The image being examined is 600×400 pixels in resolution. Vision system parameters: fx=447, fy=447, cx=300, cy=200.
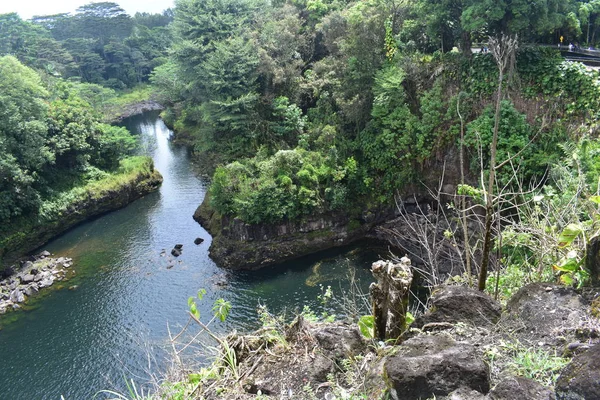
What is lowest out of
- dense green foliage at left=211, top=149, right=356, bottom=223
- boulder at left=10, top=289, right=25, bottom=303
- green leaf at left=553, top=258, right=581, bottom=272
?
boulder at left=10, top=289, right=25, bottom=303

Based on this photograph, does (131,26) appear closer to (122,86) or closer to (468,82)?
(122,86)

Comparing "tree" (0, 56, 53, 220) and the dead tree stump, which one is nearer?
the dead tree stump

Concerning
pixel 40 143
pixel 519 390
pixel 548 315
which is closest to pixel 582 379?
pixel 519 390

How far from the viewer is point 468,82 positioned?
2200cm

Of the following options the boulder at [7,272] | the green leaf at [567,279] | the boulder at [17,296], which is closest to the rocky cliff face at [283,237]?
the boulder at [17,296]

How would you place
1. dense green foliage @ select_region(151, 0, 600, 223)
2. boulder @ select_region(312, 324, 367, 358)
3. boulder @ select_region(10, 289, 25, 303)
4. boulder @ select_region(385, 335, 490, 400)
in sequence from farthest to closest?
1. boulder @ select_region(10, 289, 25, 303)
2. dense green foliage @ select_region(151, 0, 600, 223)
3. boulder @ select_region(312, 324, 367, 358)
4. boulder @ select_region(385, 335, 490, 400)

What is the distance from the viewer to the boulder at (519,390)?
3623mm

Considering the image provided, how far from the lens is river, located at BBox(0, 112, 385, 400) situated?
17.5m

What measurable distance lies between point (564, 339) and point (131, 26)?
248 ft

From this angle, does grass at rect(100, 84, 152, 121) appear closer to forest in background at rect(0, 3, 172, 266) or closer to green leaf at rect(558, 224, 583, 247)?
forest in background at rect(0, 3, 172, 266)

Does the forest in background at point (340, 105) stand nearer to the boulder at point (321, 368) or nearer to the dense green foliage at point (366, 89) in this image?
the dense green foliage at point (366, 89)

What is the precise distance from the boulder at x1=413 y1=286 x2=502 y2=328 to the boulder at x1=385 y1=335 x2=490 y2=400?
48.6 inches

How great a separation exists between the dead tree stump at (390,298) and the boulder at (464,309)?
19.2 inches

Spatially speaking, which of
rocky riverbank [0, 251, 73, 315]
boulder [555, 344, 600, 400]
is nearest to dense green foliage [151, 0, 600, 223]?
rocky riverbank [0, 251, 73, 315]
